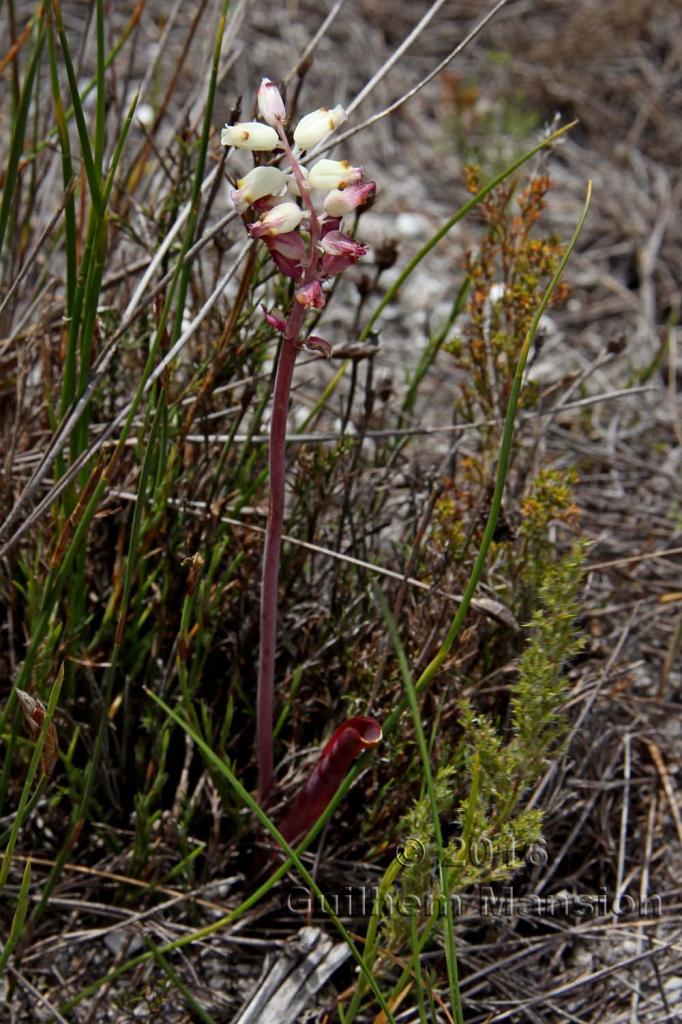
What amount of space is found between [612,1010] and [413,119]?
9.61 feet

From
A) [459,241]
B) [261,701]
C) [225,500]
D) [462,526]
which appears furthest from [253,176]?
[459,241]

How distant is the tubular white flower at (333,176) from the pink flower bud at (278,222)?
0.05m

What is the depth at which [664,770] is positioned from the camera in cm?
188

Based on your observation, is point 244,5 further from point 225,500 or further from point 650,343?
point 650,343

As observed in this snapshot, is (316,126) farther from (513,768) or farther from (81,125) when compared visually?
(513,768)

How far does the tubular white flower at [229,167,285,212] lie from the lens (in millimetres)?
1104

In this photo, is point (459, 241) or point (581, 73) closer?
point (459, 241)

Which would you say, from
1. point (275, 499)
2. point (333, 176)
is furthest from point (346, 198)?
point (275, 499)

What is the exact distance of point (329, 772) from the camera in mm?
1399

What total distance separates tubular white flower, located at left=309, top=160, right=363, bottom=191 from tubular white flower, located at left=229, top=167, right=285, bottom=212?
0.04m

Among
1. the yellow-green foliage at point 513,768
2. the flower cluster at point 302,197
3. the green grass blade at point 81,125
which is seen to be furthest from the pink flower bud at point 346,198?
the yellow-green foliage at point 513,768

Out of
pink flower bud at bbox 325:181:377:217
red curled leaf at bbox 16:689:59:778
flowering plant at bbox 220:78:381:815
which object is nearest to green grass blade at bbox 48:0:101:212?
flowering plant at bbox 220:78:381:815

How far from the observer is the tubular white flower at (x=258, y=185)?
1.10 m

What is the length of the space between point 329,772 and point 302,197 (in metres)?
0.75
